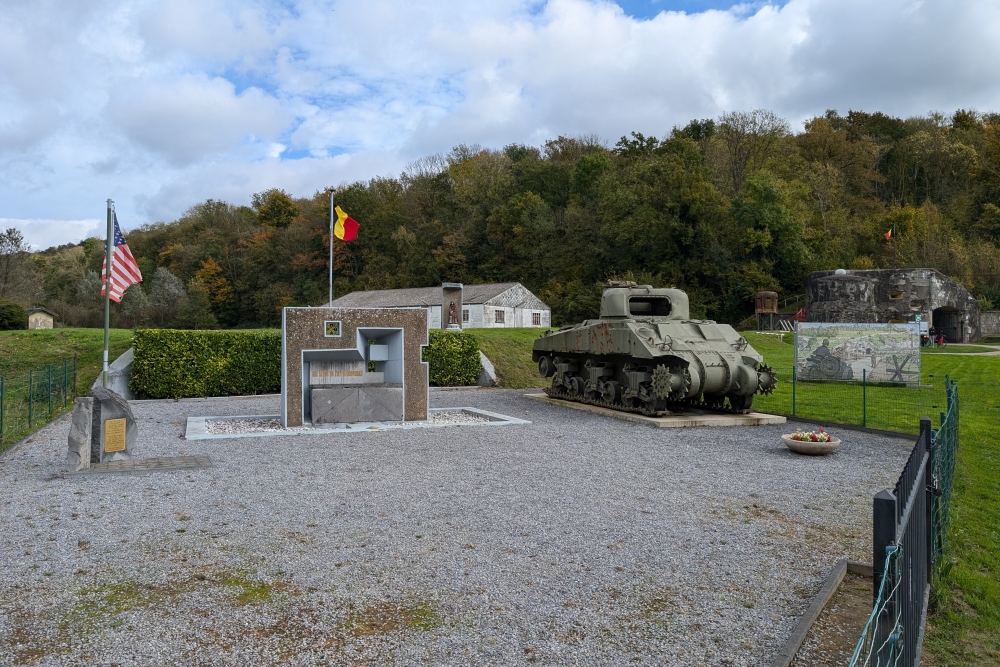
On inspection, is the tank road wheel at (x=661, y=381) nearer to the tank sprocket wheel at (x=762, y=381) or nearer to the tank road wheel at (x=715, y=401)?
the tank sprocket wheel at (x=762, y=381)

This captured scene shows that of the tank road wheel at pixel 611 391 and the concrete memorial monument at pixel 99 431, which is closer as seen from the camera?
the concrete memorial monument at pixel 99 431

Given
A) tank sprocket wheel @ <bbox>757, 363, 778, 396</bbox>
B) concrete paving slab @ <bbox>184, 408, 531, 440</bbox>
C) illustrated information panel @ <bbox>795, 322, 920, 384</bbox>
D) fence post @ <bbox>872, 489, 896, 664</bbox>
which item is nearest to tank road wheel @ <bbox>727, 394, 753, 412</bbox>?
tank sprocket wheel @ <bbox>757, 363, 778, 396</bbox>

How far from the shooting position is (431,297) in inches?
1831

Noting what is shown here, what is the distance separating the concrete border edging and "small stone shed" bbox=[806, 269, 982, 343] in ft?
111

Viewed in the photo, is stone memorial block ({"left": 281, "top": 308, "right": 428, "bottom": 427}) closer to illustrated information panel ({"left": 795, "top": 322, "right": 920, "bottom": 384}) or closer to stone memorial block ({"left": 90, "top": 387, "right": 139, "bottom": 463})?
stone memorial block ({"left": 90, "top": 387, "right": 139, "bottom": 463})

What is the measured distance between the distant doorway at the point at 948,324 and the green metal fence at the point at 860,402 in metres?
19.6

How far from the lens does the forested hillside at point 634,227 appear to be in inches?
1761

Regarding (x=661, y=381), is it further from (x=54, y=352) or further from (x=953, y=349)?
(x=953, y=349)

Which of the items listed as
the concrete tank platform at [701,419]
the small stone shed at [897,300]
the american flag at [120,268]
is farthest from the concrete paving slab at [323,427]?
the small stone shed at [897,300]

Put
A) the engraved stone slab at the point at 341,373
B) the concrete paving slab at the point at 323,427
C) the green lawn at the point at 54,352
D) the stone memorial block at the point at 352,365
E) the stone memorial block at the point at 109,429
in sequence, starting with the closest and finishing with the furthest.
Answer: the stone memorial block at the point at 109,429
the concrete paving slab at the point at 323,427
the stone memorial block at the point at 352,365
the engraved stone slab at the point at 341,373
the green lawn at the point at 54,352

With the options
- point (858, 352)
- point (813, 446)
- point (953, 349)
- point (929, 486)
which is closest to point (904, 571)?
point (929, 486)

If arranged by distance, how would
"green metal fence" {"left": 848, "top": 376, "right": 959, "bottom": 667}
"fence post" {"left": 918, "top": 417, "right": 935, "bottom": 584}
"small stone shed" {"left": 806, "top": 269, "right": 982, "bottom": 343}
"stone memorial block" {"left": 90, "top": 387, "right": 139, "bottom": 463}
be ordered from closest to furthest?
"green metal fence" {"left": 848, "top": 376, "right": 959, "bottom": 667}, "fence post" {"left": 918, "top": 417, "right": 935, "bottom": 584}, "stone memorial block" {"left": 90, "top": 387, "right": 139, "bottom": 463}, "small stone shed" {"left": 806, "top": 269, "right": 982, "bottom": 343}

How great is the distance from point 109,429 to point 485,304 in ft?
117

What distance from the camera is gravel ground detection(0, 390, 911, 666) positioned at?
4203 mm
